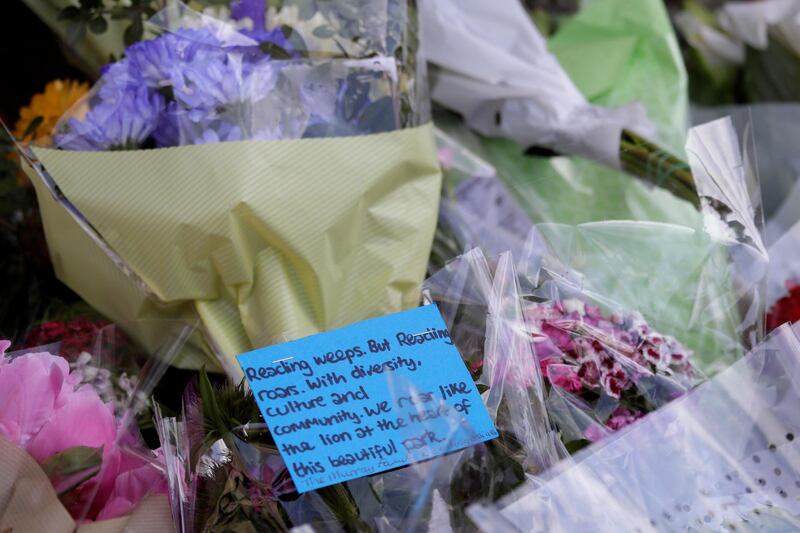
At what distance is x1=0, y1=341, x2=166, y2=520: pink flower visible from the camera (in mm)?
594

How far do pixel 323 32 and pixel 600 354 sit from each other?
18.7 inches

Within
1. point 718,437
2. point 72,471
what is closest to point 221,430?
point 72,471

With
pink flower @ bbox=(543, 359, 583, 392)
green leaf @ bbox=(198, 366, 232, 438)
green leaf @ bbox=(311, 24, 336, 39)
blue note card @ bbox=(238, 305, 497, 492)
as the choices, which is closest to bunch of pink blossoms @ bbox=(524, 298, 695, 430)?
pink flower @ bbox=(543, 359, 583, 392)

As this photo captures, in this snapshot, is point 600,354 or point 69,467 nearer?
point 69,467

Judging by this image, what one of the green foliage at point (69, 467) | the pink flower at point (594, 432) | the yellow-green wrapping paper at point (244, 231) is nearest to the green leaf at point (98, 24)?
the yellow-green wrapping paper at point (244, 231)

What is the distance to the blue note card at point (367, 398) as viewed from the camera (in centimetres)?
56

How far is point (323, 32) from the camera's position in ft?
3.02

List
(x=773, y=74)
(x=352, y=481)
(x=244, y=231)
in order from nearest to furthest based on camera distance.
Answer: (x=352, y=481) → (x=244, y=231) → (x=773, y=74)

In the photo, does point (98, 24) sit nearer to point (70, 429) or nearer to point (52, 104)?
point (52, 104)

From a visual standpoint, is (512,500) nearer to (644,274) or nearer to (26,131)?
(644,274)

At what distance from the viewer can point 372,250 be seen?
83 centimetres

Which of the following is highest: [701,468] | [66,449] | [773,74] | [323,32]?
[323,32]

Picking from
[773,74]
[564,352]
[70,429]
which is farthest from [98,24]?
[773,74]

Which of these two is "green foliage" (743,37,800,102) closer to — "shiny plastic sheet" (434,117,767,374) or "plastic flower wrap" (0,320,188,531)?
"shiny plastic sheet" (434,117,767,374)
